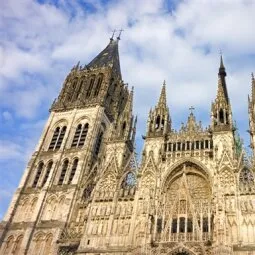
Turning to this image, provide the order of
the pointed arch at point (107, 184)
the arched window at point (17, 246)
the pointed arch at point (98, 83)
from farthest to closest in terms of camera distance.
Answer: the pointed arch at point (98, 83), the pointed arch at point (107, 184), the arched window at point (17, 246)

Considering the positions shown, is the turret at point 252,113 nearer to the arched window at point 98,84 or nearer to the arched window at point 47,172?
the arched window at point 98,84

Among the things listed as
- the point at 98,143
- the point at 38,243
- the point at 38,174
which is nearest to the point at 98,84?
the point at 98,143

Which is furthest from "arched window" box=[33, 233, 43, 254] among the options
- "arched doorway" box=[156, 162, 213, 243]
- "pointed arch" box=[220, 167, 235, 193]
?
"pointed arch" box=[220, 167, 235, 193]

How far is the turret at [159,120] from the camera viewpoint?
102 feet

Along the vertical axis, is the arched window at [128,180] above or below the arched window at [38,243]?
above

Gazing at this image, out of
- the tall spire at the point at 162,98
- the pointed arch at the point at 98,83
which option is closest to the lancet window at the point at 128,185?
the tall spire at the point at 162,98

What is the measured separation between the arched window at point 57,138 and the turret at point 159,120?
8.71 m

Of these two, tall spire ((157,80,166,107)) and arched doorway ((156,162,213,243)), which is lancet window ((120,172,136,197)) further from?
tall spire ((157,80,166,107))

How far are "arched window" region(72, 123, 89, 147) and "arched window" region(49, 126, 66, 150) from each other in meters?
1.35

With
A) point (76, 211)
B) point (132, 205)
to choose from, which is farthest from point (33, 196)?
point (132, 205)

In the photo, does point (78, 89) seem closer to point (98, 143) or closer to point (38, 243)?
point (98, 143)

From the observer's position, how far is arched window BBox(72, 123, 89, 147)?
3447cm

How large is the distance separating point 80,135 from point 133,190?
929 centimetres

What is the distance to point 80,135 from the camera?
34.9 m
